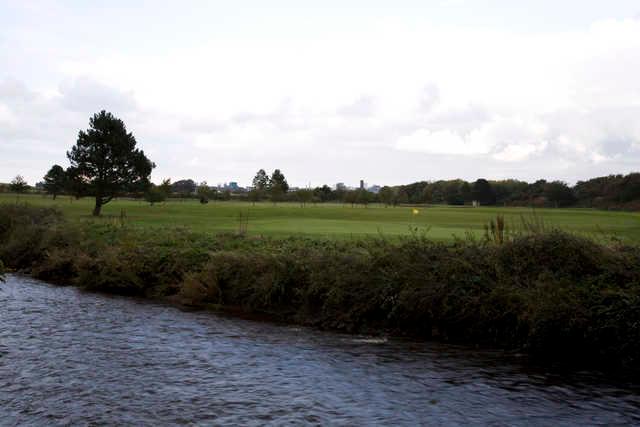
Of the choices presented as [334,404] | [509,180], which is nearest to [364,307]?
[334,404]

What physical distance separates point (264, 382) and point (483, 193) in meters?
144

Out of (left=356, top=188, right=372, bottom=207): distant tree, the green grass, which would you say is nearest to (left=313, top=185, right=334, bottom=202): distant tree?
(left=356, top=188, right=372, bottom=207): distant tree

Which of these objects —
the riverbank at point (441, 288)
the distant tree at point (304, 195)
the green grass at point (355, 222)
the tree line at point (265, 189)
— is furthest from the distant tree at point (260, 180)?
the riverbank at point (441, 288)

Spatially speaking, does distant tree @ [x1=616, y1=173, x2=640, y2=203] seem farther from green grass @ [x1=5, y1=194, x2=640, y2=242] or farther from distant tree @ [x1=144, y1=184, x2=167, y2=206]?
distant tree @ [x1=144, y1=184, x2=167, y2=206]

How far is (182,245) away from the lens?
26547 millimetres

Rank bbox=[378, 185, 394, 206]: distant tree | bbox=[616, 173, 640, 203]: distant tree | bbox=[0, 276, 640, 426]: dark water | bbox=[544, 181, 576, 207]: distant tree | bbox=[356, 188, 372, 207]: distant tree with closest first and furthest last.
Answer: bbox=[0, 276, 640, 426]: dark water → bbox=[616, 173, 640, 203]: distant tree → bbox=[544, 181, 576, 207]: distant tree → bbox=[356, 188, 372, 207]: distant tree → bbox=[378, 185, 394, 206]: distant tree

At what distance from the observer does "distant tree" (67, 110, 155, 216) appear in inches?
2414

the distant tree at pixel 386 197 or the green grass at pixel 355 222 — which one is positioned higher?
the distant tree at pixel 386 197

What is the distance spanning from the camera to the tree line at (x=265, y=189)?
61625 mm

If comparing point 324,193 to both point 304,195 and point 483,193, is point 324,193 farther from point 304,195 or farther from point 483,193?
point 483,193

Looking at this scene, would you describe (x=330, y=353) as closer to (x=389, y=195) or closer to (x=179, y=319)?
(x=179, y=319)

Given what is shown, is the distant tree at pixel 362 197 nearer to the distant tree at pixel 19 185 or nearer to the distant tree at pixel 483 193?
the distant tree at pixel 483 193

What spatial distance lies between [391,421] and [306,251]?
10.7 m

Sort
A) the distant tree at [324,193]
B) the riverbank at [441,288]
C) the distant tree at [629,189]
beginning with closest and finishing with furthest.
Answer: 1. the riverbank at [441,288]
2. the distant tree at [629,189]
3. the distant tree at [324,193]
